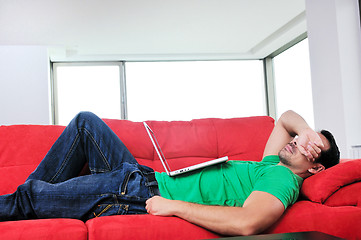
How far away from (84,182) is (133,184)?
22 centimetres

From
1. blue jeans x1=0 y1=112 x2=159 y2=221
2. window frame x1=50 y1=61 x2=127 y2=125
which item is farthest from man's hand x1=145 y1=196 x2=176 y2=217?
window frame x1=50 y1=61 x2=127 y2=125

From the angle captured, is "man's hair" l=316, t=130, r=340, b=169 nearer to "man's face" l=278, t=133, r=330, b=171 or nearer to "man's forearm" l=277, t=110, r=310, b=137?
"man's face" l=278, t=133, r=330, b=171

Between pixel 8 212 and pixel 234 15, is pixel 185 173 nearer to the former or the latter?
pixel 8 212

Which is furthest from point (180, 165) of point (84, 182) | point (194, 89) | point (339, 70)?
point (194, 89)

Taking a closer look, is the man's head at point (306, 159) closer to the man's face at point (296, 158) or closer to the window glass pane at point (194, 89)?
A: the man's face at point (296, 158)

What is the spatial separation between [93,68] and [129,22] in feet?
7.16

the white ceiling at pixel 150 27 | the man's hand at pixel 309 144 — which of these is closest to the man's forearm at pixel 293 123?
the man's hand at pixel 309 144

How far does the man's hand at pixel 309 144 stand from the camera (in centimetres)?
173

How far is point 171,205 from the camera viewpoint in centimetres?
147

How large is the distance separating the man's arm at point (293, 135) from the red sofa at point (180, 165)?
136 mm

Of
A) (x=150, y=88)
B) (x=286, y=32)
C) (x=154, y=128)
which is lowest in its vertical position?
(x=154, y=128)

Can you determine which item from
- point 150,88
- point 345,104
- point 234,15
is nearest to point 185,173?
point 345,104

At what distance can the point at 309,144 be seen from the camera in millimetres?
1745

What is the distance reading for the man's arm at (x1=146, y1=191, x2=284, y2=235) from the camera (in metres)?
1.31
